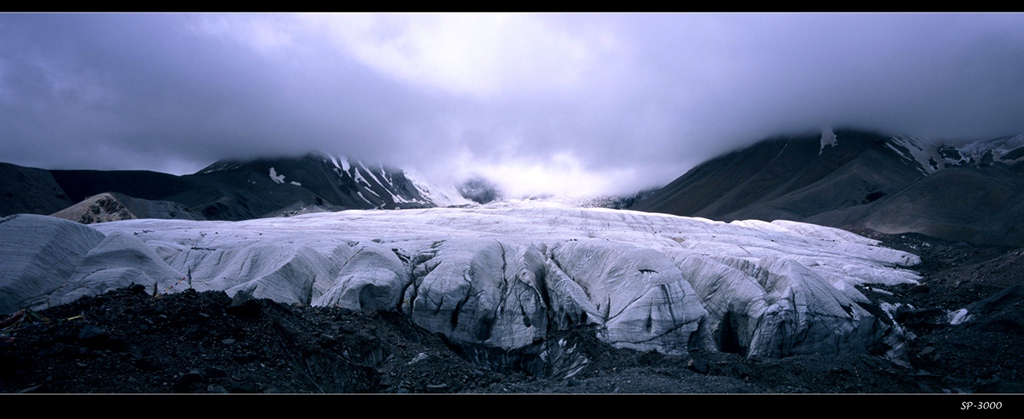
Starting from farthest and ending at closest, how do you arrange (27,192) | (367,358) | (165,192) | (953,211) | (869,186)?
(165,192), (869,186), (27,192), (953,211), (367,358)

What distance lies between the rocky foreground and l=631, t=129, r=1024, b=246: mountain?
58707 mm

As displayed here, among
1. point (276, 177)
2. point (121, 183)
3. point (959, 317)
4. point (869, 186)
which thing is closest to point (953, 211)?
point (869, 186)

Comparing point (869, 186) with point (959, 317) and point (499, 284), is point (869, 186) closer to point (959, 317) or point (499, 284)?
point (959, 317)

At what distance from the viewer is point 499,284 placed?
25297 millimetres

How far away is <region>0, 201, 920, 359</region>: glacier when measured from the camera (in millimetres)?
19547

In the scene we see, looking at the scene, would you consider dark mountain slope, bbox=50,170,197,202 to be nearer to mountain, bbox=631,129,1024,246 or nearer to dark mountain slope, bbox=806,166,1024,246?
mountain, bbox=631,129,1024,246

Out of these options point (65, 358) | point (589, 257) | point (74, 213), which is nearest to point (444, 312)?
point (589, 257)

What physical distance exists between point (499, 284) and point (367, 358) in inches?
412

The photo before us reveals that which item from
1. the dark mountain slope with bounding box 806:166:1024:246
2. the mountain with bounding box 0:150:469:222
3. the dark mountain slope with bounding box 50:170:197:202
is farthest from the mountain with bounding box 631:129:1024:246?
the dark mountain slope with bounding box 50:170:197:202

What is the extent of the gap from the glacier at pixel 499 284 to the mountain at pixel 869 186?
6028cm

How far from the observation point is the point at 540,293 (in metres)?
24.8

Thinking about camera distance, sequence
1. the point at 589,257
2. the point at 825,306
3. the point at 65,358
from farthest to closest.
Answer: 1. the point at 589,257
2. the point at 825,306
3. the point at 65,358
